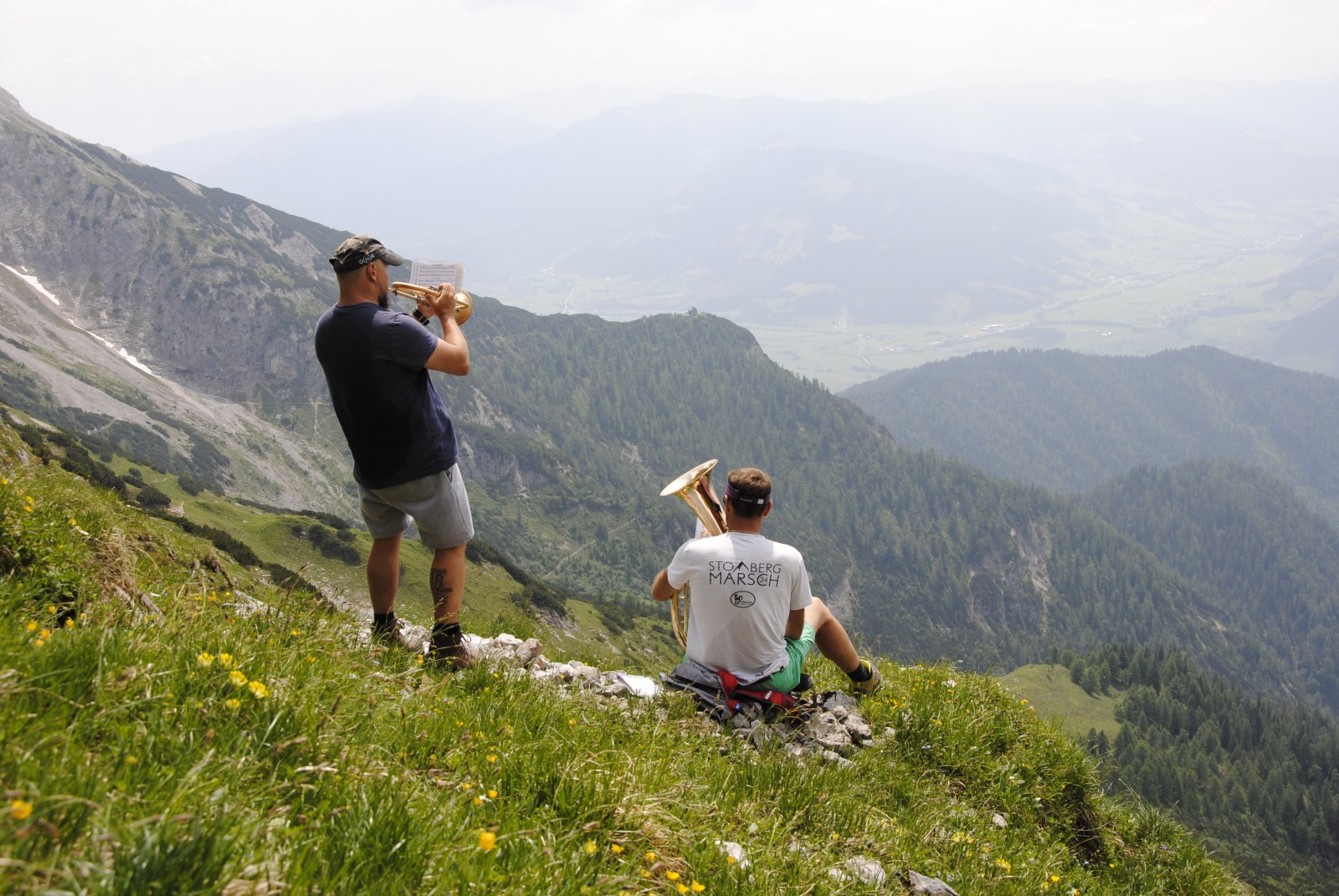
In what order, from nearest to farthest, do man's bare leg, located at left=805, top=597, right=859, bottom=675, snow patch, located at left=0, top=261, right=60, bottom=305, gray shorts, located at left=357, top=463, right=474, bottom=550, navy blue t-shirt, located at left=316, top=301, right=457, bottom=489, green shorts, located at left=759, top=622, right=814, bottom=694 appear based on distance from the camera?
navy blue t-shirt, located at left=316, top=301, right=457, bottom=489
gray shorts, located at left=357, top=463, right=474, bottom=550
green shorts, located at left=759, top=622, right=814, bottom=694
man's bare leg, located at left=805, top=597, right=859, bottom=675
snow patch, located at left=0, top=261, right=60, bottom=305

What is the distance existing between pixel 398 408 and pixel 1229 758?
172948mm

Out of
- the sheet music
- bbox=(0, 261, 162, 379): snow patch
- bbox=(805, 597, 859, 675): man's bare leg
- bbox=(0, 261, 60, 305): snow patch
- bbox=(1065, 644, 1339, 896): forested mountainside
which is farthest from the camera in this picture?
bbox=(0, 261, 60, 305): snow patch

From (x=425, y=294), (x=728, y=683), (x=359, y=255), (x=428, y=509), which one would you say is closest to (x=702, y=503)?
(x=728, y=683)

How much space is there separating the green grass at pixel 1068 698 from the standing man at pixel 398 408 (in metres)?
138

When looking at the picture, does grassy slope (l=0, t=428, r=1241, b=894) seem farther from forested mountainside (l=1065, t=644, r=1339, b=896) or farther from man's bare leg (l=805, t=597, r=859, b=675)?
forested mountainside (l=1065, t=644, r=1339, b=896)

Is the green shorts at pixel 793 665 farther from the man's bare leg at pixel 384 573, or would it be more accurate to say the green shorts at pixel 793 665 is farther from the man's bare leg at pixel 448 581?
the man's bare leg at pixel 384 573

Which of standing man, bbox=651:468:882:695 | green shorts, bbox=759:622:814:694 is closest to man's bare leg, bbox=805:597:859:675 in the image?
green shorts, bbox=759:622:814:694

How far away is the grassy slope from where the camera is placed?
2.44 m

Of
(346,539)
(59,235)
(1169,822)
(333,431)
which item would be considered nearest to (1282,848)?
(346,539)

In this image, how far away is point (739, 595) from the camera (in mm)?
7250

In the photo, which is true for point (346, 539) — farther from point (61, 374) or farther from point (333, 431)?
point (333, 431)

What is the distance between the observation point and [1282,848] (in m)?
115

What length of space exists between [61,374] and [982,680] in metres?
147

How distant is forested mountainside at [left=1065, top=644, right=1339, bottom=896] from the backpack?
385ft
